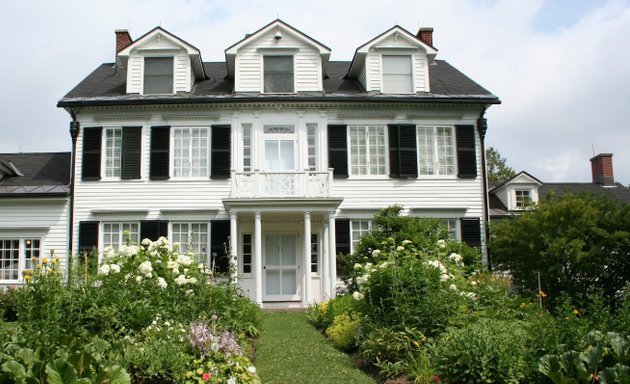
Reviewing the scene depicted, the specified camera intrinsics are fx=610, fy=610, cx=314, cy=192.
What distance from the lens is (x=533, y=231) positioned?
14.9m

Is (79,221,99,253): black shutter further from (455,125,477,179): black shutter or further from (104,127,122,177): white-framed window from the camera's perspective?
(455,125,477,179): black shutter

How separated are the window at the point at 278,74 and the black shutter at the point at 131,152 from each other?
4.35 m

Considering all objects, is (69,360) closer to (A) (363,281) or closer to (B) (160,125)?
(A) (363,281)

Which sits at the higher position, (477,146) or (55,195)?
(477,146)

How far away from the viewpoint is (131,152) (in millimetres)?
18984

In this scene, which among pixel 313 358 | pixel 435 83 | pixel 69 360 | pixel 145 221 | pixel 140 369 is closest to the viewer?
pixel 69 360

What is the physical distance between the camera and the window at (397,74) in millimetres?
19984

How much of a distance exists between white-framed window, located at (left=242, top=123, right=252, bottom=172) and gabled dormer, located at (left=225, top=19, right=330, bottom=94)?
1.21m

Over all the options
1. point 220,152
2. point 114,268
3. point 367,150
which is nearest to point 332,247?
point 367,150

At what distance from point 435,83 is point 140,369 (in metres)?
16.3

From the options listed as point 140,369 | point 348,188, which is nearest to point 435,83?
point 348,188

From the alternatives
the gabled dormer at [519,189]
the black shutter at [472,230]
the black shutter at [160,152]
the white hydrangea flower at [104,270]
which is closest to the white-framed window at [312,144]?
the black shutter at [160,152]

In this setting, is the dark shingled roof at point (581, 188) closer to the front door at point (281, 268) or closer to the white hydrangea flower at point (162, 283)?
the front door at point (281, 268)

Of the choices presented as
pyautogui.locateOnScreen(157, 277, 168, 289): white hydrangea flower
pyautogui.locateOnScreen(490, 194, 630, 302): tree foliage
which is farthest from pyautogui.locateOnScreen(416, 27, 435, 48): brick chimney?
pyautogui.locateOnScreen(157, 277, 168, 289): white hydrangea flower
